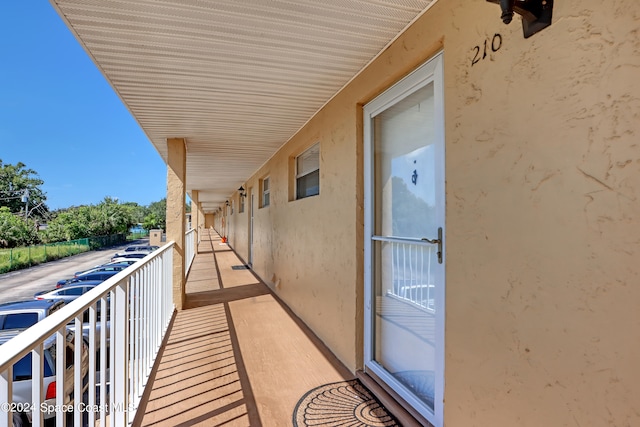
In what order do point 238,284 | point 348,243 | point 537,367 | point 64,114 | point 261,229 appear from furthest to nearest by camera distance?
point 64,114 < point 261,229 < point 238,284 < point 348,243 < point 537,367

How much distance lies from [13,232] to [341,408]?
34.3m

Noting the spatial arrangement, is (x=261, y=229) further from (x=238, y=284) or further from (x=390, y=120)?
(x=390, y=120)

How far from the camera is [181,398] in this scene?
232 cm

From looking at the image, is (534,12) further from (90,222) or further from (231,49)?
(90,222)

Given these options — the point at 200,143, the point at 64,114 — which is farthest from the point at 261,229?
the point at 64,114

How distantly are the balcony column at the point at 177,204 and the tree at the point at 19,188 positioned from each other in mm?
56005

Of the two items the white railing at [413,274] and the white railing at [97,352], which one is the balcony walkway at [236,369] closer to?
the white railing at [97,352]

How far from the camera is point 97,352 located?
209 centimetres

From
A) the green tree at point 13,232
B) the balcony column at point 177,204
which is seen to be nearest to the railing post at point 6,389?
the balcony column at point 177,204

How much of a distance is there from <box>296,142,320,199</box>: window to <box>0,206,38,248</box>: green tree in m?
31.7

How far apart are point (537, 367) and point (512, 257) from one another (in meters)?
0.40

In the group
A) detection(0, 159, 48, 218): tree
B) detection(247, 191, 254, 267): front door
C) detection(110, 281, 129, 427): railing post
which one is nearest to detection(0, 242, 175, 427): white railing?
detection(110, 281, 129, 427): railing post

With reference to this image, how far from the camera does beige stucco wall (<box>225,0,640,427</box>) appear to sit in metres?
0.97

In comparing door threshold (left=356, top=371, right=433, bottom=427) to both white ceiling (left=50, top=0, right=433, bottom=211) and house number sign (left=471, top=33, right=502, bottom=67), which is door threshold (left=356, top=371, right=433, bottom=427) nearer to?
house number sign (left=471, top=33, right=502, bottom=67)
